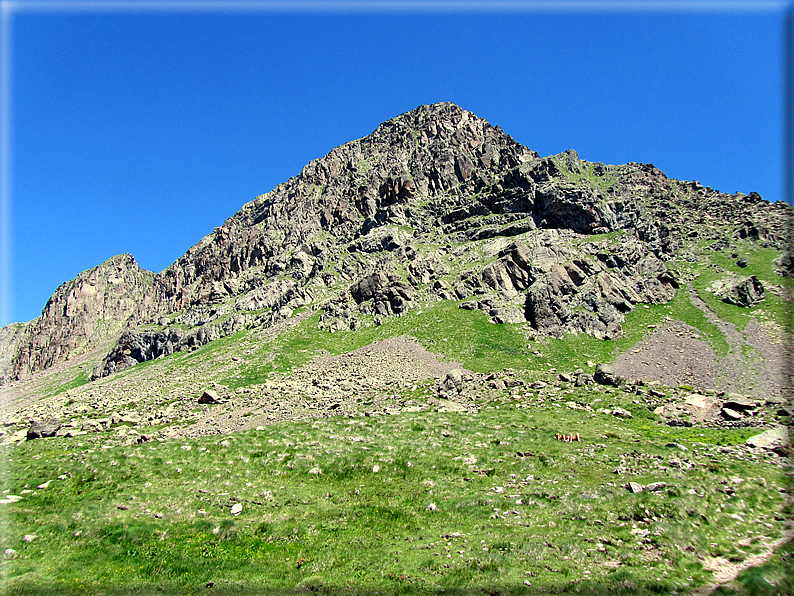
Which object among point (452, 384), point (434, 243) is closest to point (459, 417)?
point (452, 384)

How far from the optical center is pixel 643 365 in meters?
59.1

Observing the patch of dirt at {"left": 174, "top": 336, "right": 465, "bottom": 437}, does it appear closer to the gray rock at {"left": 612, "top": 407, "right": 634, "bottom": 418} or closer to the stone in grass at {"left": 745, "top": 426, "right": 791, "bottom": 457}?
the gray rock at {"left": 612, "top": 407, "right": 634, "bottom": 418}

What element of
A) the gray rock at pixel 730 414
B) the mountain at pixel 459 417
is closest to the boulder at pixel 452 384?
the mountain at pixel 459 417

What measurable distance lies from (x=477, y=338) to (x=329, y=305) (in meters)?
43.0

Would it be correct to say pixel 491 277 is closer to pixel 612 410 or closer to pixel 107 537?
pixel 612 410

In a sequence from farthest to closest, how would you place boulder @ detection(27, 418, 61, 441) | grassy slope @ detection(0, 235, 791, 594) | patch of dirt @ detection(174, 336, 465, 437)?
patch of dirt @ detection(174, 336, 465, 437), boulder @ detection(27, 418, 61, 441), grassy slope @ detection(0, 235, 791, 594)

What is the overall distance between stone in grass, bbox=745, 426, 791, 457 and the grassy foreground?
129 centimetres

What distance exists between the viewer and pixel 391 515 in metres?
17.6

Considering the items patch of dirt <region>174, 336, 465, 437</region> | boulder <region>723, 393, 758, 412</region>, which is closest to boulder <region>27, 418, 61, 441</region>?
patch of dirt <region>174, 336, 465, 437</region>

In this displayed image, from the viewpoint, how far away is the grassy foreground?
1200 cm

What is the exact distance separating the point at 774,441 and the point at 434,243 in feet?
336

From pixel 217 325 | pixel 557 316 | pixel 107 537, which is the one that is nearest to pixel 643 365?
pixel 557 316

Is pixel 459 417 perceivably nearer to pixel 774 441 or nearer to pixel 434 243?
pixel 774 441

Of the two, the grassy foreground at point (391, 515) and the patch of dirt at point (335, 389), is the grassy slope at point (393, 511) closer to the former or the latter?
the grassy foreground at point (391, 515)
